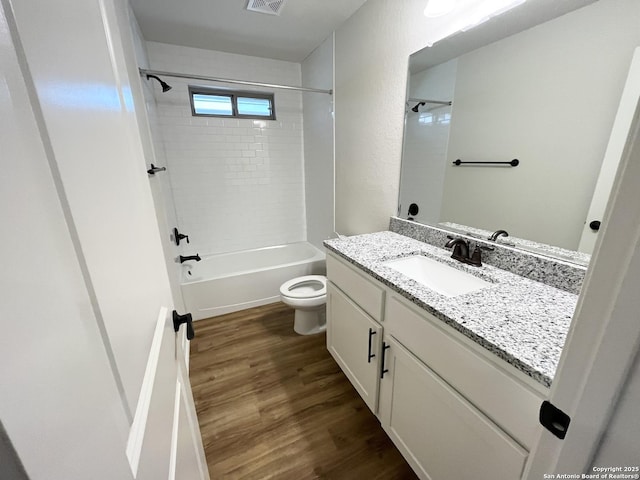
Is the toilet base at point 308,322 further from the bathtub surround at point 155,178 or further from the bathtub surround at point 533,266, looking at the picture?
the bathtub surround at point 533,266

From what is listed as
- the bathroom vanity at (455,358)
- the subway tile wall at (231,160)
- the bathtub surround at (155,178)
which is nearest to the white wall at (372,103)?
the bathroom vanity at (455,358)

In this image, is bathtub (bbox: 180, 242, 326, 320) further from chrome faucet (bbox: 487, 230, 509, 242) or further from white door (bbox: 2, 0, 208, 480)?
white door (bbox: 2, 0, 208, 480)

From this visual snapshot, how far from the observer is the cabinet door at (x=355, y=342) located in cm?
127

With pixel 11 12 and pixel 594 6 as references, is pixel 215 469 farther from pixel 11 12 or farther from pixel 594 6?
pixel 594 6

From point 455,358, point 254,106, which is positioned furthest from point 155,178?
point 455,358

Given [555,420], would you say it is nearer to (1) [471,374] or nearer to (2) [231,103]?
(1) [471,374]

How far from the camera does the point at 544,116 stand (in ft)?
3.35

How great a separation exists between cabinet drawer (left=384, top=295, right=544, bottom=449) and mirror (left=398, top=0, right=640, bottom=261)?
2.17 feet

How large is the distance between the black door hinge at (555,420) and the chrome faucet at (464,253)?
88cm

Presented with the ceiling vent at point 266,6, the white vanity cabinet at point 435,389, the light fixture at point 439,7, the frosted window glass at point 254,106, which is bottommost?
the white vanity cabinet at point 435,389

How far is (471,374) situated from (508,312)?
24 cm

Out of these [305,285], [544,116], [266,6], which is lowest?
[305,285]

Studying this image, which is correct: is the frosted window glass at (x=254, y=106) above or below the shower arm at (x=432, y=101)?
above

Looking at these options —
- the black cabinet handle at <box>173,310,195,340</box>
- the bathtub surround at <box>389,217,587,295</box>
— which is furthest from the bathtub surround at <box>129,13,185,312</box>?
the bathtub surround at <box>389,217,587,295</box>
